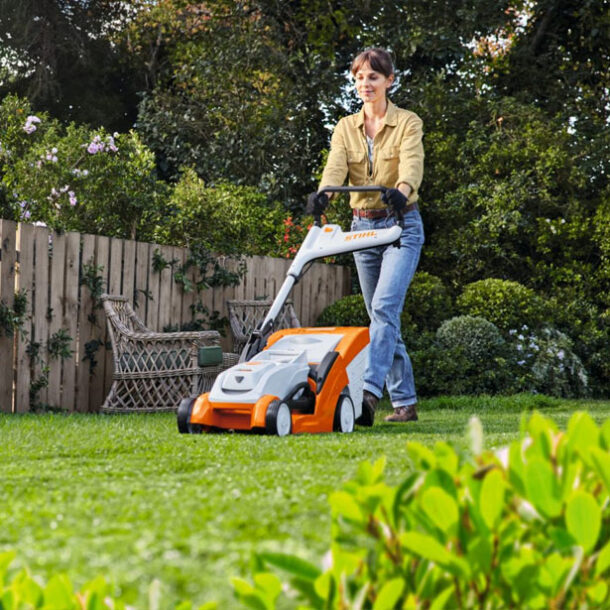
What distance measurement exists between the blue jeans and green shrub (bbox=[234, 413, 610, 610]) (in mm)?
3550

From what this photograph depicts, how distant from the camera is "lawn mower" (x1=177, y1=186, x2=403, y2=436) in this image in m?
3.75

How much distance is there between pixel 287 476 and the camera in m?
2.03

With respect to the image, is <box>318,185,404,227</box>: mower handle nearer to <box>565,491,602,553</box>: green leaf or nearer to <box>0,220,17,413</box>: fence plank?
<box>0,220,17,413</box>: fence plank

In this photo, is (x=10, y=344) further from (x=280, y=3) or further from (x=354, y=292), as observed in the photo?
(x=280, y=3)

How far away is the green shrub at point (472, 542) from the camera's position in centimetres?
93

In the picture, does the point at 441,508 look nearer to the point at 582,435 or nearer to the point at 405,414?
the point at 582,435

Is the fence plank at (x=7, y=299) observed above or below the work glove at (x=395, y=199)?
below

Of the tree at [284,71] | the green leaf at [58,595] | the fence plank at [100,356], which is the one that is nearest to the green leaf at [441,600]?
the green leaf at [58,595]

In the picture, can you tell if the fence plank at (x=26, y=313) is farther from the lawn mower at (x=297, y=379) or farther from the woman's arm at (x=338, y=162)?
the woman's arm at (x=338, y=162)

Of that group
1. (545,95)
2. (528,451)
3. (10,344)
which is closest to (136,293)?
(10,344)

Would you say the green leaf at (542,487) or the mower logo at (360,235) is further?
the mower logo at (360,235)

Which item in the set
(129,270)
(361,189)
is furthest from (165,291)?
(361,189)

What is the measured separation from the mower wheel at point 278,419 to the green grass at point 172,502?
332mm

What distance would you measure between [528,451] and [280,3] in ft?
39.7
